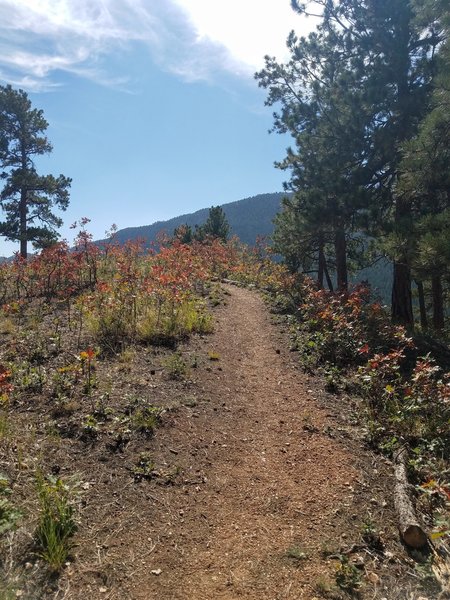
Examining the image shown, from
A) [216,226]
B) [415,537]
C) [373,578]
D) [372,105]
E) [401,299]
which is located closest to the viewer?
[373,578]

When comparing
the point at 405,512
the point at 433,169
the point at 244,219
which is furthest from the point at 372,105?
the point at 244,219

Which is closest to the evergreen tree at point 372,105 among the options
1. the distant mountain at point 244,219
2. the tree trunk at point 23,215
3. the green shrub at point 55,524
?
the green shrub at point 55,524

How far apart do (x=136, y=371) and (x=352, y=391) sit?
9.86ft

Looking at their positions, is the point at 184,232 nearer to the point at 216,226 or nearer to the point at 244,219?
the point at 216,226

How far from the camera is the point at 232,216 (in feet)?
616

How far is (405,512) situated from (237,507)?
1.35 meters

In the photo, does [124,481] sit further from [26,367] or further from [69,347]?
[69,347]

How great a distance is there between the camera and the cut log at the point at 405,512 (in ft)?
10.4

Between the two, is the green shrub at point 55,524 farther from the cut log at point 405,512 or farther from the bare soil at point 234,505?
the cut log at point 405,512

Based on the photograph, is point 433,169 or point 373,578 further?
point 433,169

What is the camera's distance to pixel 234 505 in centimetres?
375

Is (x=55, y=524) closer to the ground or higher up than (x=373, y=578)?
higher up

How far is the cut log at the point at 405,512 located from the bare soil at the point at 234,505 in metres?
0.10

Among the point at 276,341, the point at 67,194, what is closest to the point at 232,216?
the point at 67,194
